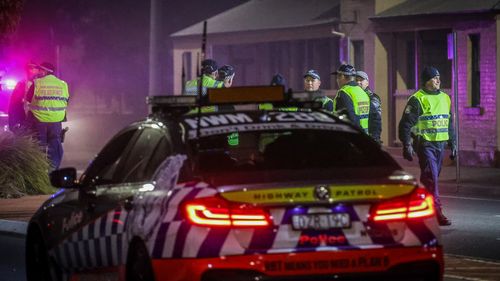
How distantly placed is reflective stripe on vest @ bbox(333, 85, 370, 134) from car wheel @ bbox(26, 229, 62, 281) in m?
6.05

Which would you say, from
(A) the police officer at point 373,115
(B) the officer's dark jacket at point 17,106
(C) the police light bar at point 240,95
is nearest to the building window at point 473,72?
(A) the police officer at point 373,115

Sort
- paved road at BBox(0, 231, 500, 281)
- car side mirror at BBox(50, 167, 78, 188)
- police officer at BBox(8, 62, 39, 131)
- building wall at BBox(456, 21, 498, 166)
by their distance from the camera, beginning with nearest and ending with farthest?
car side mirror at BBox(50, 167, 78, 188) < paved road at BBox(0, 231, 500, 281) < police officer at BBox(8, 62, 39, 131) < building wall at BBox(456, 21, 498, 166)

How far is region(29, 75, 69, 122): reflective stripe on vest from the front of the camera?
18.5 meters

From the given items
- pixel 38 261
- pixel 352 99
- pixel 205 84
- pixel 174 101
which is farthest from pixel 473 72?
pixel 174 101

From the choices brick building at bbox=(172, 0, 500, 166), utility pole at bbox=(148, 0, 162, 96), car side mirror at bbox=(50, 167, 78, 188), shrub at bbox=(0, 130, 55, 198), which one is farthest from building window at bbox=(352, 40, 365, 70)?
car side mirror at bbox=(50, 167, 78, 188)

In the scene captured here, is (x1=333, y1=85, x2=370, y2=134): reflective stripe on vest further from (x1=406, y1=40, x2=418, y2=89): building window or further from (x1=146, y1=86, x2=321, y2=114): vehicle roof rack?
(x1=406, y1=40, x2=418, y2=89): building window

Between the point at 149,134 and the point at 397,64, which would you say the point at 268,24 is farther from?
the point at 149,134

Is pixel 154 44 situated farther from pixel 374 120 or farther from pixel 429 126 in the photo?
pixel 429 126

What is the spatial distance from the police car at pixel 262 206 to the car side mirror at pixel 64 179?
0.45 m

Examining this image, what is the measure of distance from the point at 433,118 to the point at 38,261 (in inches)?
242

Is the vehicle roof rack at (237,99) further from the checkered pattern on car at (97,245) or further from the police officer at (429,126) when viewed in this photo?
the police officer at (429,126)

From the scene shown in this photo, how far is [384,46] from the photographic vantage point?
26188 millimetres

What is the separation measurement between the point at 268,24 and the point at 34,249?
2129 cm

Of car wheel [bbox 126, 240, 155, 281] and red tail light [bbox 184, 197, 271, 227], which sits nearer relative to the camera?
red tail light [bbox 184, 197, 271, 227]
